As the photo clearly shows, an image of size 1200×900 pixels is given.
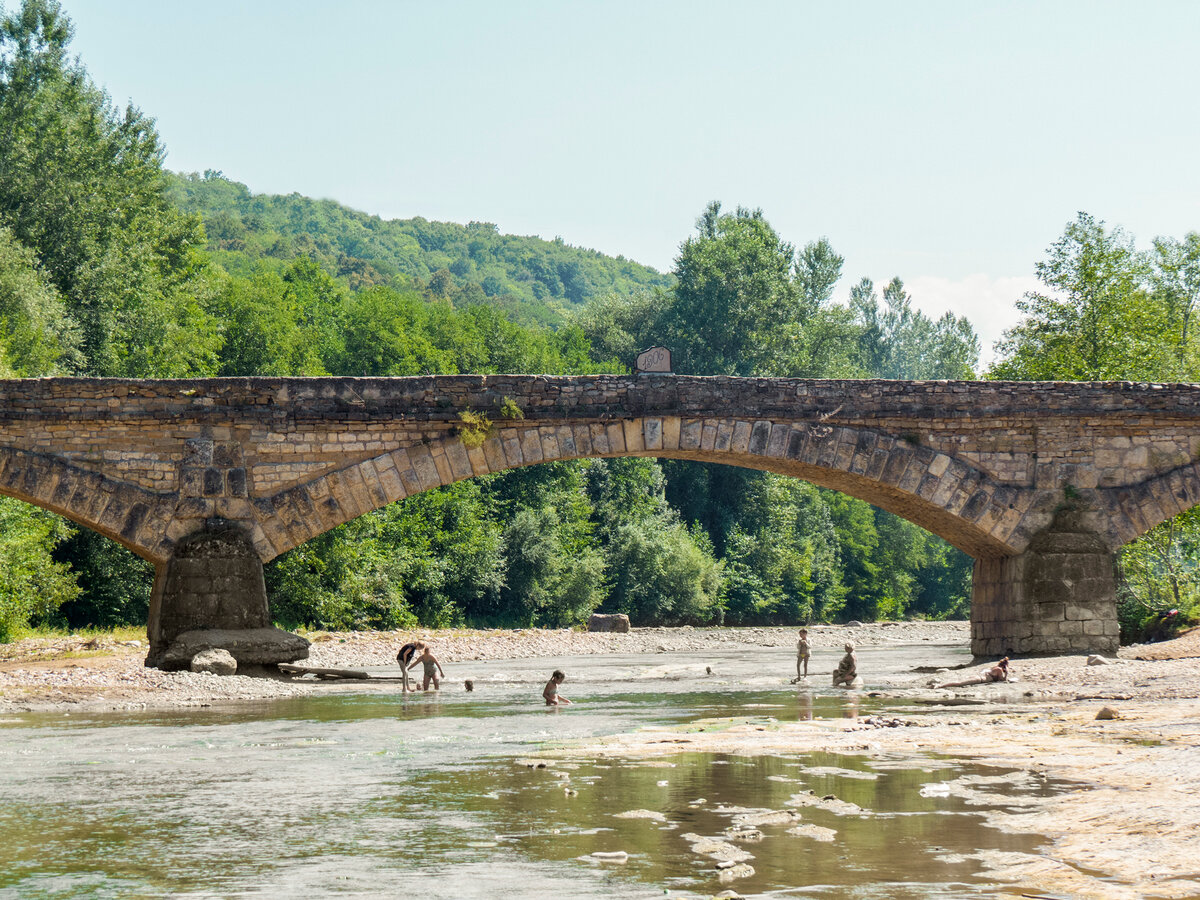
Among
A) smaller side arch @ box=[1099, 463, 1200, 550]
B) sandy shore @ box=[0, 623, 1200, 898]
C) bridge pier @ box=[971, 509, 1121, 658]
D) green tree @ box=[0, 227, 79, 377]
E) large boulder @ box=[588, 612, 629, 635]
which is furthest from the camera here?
large boulder @ box=[588, 612, 629, 635]

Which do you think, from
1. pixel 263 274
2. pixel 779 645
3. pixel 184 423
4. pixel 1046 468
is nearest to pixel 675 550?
pixel 779 645

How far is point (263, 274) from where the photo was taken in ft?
175

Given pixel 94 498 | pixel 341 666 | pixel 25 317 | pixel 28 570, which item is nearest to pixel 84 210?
pixel 25 317

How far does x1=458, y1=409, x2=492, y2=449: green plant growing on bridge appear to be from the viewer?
20.5 metres

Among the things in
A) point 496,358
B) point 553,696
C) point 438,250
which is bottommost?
point 553,696

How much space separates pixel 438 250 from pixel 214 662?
10900 cm

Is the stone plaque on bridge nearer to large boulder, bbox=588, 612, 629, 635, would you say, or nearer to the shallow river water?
the shallow river water

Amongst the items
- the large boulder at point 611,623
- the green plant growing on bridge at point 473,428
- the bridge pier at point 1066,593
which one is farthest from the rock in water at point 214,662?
the large boulder at point 611,623

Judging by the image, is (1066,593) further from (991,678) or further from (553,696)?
(553,696)

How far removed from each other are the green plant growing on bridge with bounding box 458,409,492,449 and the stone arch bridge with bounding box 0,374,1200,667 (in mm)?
81

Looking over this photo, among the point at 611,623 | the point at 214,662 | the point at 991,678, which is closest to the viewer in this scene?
the point at 214,662

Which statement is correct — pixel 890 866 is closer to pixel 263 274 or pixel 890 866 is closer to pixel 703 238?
pixel 263 274

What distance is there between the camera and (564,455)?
2105 cm

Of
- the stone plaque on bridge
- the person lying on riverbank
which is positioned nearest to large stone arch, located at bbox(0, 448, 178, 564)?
the stone plaque on bridge
